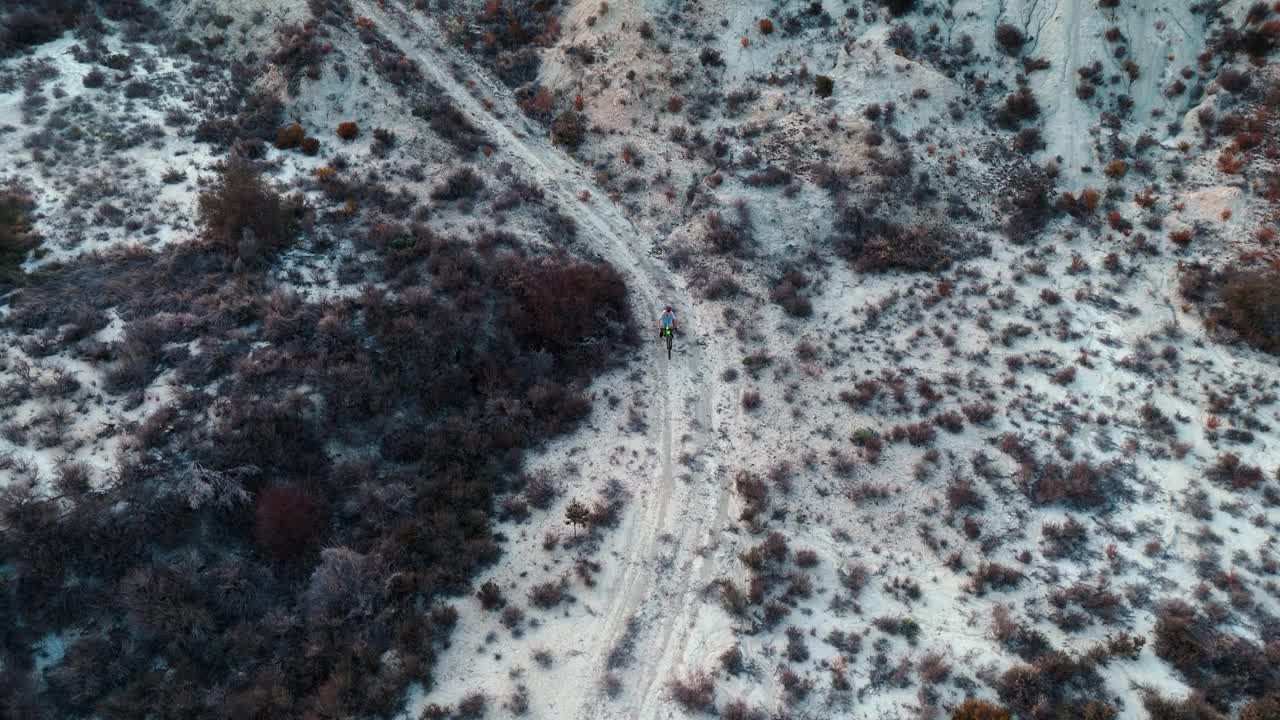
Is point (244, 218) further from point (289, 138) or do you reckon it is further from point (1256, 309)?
point (1256, 309)

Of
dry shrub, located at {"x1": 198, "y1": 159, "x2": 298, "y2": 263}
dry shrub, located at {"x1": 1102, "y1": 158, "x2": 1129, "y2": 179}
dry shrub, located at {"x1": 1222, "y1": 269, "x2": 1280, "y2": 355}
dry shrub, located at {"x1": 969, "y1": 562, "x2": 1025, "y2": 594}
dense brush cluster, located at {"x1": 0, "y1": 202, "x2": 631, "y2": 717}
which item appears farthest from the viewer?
dry shrub, located at {"x1": 1102, "y1": 158, "x2": 1129, "y2": 179}

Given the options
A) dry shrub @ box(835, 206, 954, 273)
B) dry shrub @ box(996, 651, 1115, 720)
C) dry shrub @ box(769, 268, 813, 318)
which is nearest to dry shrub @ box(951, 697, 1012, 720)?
dry shrub @ box(996, 651, 1115, 720)

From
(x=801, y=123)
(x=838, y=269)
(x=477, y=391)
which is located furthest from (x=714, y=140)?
(x=477, y=391)

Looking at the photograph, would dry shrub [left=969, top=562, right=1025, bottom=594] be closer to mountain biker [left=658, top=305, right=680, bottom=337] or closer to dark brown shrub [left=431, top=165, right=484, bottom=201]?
mountain biker [left=658, top=305, right=680, bottom=337]

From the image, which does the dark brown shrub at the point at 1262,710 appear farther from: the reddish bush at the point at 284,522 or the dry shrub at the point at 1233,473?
the reddish bush at the point at 284,522

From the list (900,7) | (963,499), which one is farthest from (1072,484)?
(900,7)

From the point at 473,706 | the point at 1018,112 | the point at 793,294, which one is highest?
the point at 1018,112

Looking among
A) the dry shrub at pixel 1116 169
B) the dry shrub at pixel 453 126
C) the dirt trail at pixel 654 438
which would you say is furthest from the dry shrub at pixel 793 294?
the dry shrub at pixel 453 126
